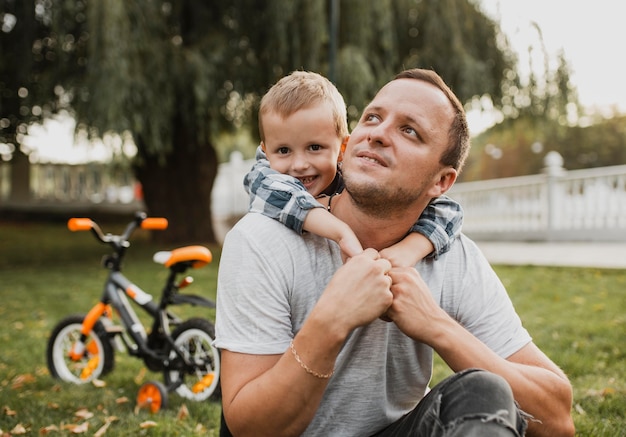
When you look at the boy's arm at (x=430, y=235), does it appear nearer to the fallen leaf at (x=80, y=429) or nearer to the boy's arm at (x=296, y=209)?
the boy's arm at (x=296, y=209)

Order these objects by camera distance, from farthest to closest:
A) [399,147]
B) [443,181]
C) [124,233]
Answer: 1. [124,233]
2. [443,181]
3. [399,147]

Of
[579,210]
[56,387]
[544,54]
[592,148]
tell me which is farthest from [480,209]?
[592,148]

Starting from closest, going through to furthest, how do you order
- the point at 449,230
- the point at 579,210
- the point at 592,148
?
1. the point at 449,230
2. the point at 579,210
3. the point at 592,148

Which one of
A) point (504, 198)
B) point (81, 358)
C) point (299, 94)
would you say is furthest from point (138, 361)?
point (504, 198)

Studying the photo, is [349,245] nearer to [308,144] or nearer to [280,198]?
[280,198]

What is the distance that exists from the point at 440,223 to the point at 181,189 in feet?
32.2

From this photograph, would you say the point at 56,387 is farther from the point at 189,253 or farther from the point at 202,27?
the point at 202,27

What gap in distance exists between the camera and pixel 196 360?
12.4 ft

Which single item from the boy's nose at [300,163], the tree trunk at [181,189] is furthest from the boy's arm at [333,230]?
the tree trunk at [181,189]

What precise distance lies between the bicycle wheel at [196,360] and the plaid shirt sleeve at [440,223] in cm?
192

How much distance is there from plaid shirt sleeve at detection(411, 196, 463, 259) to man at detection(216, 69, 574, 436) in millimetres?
39

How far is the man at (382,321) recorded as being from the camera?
1.53m

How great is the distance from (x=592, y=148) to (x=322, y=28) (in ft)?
153

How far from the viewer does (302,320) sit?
1.73m
